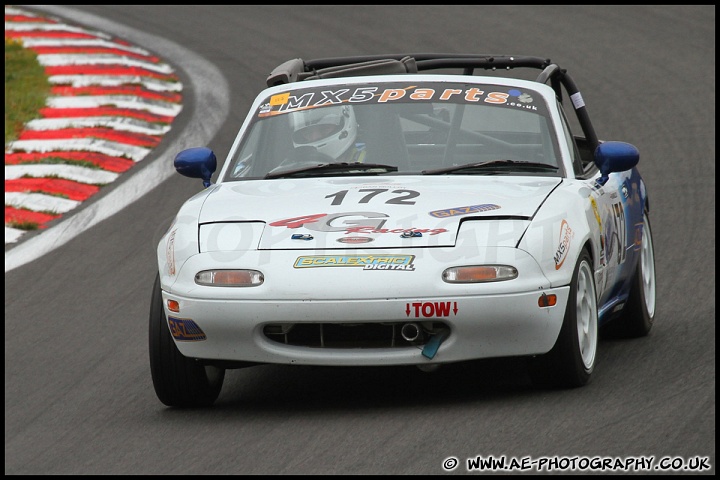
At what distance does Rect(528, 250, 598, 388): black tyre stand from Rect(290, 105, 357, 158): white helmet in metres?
1.39

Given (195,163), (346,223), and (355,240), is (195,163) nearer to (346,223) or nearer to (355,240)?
(346,223)

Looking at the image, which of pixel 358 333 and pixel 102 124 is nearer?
pixel 358 333

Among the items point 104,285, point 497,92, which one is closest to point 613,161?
point 497,92

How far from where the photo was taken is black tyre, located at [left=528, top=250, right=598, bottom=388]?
5355 mm

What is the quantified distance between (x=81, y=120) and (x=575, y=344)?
7831 mm

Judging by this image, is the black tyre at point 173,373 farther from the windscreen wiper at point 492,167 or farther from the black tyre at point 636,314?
the black tyre at point 636,314

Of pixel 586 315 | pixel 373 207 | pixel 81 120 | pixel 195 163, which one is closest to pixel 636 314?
pixel 586 315

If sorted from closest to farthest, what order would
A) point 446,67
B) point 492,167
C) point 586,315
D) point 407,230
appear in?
point 407,230, point 586,315, point 492,167, point 446,67

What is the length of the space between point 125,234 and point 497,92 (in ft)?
11.8

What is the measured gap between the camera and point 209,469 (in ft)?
15.1

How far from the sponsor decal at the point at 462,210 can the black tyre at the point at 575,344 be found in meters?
0.42

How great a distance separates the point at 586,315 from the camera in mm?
5703

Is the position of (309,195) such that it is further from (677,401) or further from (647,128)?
(647,128)

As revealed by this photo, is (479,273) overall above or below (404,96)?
below
